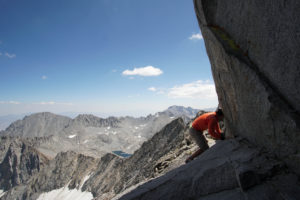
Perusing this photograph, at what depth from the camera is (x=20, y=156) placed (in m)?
175

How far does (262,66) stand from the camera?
5652 millimetres

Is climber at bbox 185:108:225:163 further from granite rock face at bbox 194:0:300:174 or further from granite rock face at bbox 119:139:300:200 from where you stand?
granite rock face at bbox 194:0:300:174

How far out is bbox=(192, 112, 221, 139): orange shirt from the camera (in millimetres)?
8980

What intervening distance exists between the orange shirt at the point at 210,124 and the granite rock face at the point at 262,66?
126 centimetres

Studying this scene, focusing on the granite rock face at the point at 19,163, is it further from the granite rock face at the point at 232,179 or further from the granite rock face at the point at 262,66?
the granite rock face at the point at 262,66

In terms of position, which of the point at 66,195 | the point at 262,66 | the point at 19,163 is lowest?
the point at 19,163

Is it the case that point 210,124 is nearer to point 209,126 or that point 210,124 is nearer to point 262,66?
point 209,126

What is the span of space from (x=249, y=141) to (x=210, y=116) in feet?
8.21

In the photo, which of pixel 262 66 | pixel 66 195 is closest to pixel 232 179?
pixel 262 66

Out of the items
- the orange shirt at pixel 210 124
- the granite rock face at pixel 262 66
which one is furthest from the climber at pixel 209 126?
the granite rock face at pixel 262 66

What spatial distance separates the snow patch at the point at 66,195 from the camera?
75.4 m

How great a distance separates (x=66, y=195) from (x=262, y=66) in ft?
359

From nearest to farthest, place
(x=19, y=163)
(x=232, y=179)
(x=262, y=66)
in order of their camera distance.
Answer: (x=262, y=66)
(x=232, y=179)
(x=19, y=163)

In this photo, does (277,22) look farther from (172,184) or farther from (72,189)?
(72,189)
